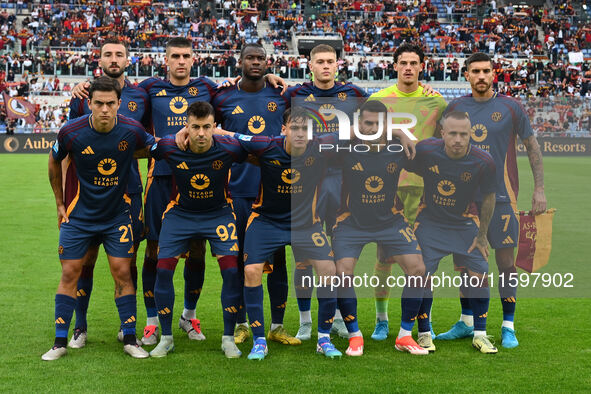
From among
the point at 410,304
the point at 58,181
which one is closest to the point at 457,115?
the point at 410,304

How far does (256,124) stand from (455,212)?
6.27 feet

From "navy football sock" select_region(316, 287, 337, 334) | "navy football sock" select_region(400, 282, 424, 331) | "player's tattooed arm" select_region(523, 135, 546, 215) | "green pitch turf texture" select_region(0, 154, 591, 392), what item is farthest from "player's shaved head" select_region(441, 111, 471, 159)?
"navy football sock" select_region(316, 287, 337, 334)

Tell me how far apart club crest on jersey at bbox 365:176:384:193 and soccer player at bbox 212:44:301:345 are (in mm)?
1034

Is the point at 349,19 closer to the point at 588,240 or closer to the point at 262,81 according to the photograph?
the point at 588,240

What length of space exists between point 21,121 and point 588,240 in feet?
81.9

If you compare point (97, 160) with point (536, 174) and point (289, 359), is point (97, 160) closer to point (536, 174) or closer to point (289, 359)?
point (289, 359)

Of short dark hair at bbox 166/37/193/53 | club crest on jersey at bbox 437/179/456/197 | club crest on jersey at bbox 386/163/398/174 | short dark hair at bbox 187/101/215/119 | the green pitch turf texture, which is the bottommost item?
the green pitch turf texture

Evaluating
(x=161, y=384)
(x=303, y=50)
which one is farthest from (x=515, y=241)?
(x=303, y=50)

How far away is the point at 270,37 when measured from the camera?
138 feet

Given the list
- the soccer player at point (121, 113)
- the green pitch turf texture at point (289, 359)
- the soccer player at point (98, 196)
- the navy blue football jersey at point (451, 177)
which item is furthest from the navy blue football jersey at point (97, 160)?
the navy blue football jersey at point (451, 177)

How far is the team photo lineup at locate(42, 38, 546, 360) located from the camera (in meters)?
6.20

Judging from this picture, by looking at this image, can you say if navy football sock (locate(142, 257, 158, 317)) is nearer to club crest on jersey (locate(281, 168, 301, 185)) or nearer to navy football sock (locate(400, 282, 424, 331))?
club crest on jersey (locate(281, 168, 301, 185))

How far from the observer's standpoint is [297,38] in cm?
4094

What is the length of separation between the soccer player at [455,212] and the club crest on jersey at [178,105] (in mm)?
2080
